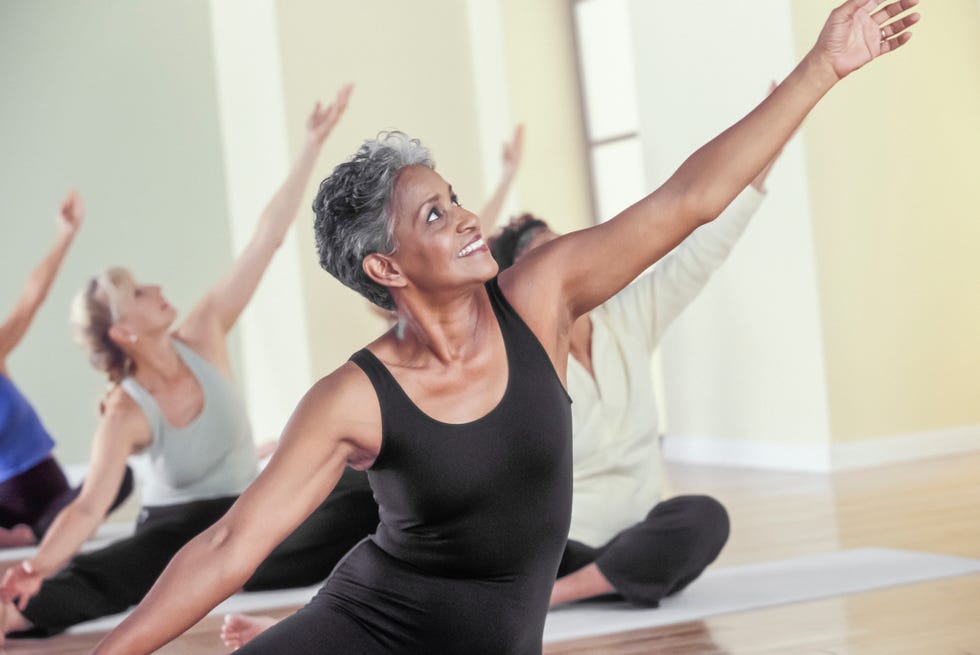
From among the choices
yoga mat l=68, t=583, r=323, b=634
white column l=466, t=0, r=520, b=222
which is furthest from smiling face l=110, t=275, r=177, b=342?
white column l=466, t=0, r=520, b=222

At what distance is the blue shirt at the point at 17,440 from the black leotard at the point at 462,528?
3012 mm

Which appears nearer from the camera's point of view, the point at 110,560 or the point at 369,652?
the point at 369,652

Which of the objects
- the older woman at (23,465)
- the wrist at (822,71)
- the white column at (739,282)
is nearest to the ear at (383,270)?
the wrist at (822,71)

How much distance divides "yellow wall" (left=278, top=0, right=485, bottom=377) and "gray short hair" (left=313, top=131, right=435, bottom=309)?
5071 millimetres

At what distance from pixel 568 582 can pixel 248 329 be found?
4.76m

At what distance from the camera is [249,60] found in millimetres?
7352

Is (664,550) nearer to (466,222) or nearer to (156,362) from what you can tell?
(466,222)

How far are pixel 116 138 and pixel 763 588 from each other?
5.49 m

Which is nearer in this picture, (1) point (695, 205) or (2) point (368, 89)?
(1) point (695, 205)

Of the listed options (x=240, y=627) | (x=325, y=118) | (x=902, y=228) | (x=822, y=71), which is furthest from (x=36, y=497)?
(x=822, y=71)

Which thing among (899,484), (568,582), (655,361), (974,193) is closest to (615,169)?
(655,361)

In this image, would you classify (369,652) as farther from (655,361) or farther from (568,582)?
(655,361)

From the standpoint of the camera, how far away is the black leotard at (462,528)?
5.82ft

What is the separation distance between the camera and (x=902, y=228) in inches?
195
